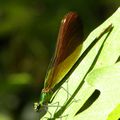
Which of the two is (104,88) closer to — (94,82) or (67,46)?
(94,82)

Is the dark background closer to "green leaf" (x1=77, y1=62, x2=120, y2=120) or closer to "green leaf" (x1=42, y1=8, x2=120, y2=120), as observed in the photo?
"green leaf" (x1=42, y1=8, x2=120, y2=120)

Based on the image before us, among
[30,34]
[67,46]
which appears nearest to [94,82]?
[67,46]

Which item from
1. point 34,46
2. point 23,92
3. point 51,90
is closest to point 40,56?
point 34,46

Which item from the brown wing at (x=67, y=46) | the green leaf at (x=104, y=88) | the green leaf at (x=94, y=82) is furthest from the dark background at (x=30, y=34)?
the green leaf at (x=104, y=88)

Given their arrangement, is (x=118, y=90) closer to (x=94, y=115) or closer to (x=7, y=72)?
(x=94, y=115)

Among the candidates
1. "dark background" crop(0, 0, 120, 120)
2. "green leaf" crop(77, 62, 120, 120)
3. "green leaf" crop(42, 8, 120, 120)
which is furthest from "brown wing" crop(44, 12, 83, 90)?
"dark background" crop(0, 0, 120, 120)

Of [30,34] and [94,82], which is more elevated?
[30,34]
